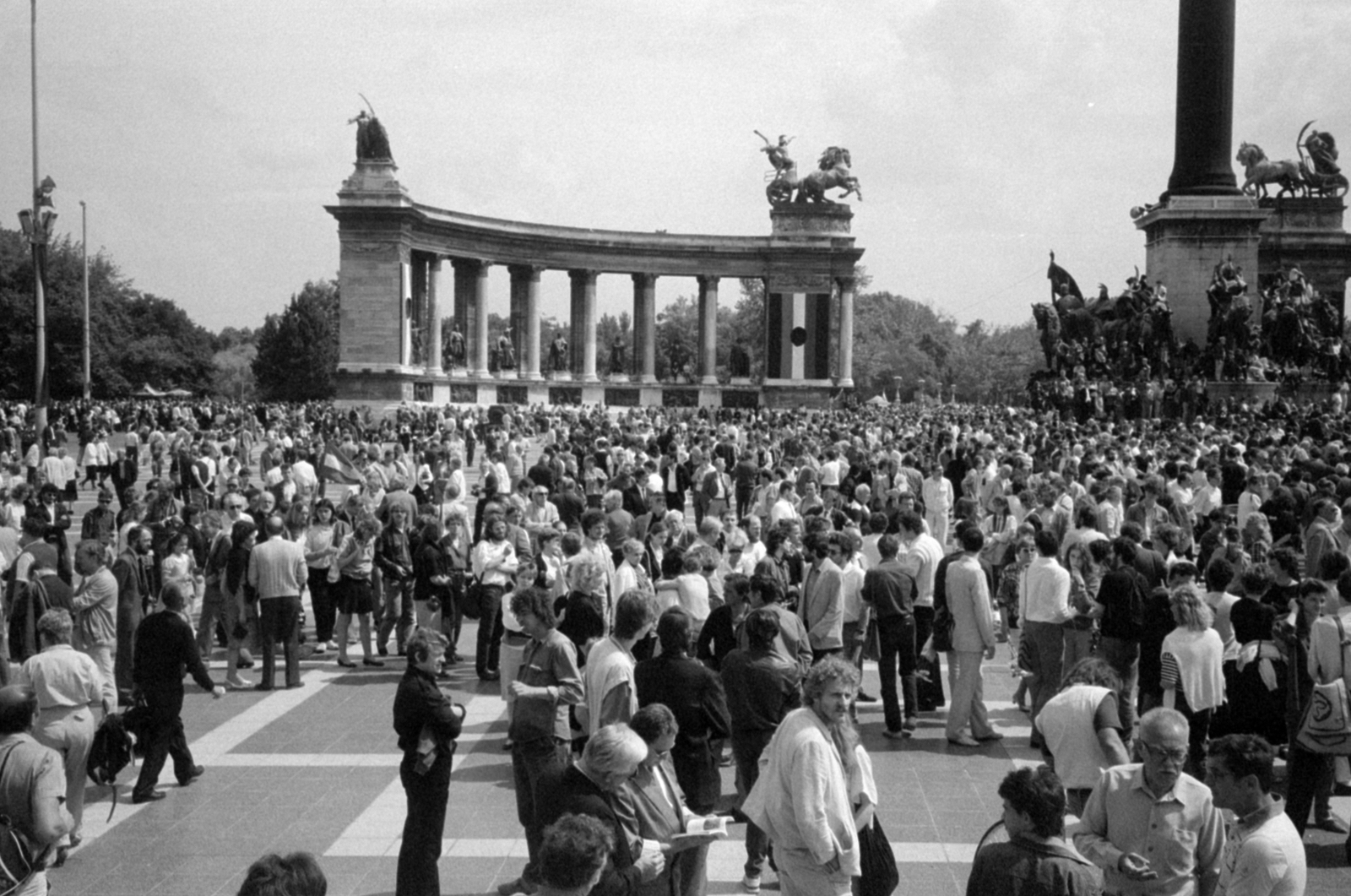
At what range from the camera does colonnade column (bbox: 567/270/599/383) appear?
69.1 m

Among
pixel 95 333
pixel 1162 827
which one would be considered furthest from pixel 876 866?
pixel 95 333

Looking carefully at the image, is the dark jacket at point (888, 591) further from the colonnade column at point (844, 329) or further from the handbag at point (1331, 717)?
the colonnade column at point (844, 329)

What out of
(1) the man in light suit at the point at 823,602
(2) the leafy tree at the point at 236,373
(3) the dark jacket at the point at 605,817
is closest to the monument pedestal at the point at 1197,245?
(1) the man in light suit at the point at 823,602

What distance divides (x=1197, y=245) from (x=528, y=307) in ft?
117

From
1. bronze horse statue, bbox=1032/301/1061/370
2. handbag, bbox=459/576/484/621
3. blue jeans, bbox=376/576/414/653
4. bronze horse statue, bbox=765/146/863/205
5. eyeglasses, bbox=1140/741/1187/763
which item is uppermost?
bronze horse statue, bbox=765/146/863/205

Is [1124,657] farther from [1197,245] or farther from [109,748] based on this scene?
[1197,245]

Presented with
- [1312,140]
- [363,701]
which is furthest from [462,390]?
[363,701]

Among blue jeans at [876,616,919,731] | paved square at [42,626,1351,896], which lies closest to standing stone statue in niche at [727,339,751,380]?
paved square at [42,626,1351,896]

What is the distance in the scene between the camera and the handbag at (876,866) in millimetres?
5715

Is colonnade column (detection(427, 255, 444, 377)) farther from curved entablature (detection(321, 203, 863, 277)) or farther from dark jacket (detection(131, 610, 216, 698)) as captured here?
dark jacket (detection(131, 610, 216, 698))

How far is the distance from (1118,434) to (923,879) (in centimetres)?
2381

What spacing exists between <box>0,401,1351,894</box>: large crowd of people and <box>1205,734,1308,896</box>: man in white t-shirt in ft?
0.05

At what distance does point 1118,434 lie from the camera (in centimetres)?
2972

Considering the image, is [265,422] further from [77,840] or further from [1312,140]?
[1312,140]
